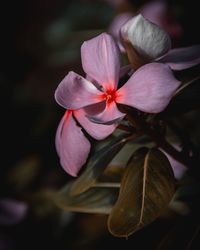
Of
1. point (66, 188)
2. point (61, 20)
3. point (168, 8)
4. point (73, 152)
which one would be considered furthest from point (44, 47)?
point (73, 152)

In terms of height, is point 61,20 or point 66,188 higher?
point 66,188

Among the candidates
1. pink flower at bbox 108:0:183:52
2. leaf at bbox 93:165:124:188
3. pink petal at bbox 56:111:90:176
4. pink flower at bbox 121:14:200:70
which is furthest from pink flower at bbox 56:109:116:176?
pink flower at bbox 108:0:183:52

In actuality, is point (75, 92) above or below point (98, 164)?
above

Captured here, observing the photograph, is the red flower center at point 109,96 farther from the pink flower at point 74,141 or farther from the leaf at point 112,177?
the leaf at point 112,177

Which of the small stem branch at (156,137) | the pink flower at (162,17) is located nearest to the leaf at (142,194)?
the small stem branch at (156,137)

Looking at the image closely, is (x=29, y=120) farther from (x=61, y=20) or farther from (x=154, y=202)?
(x=154, y=202)

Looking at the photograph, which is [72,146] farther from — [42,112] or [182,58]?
[42,112]

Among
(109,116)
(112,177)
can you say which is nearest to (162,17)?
(112,177)
